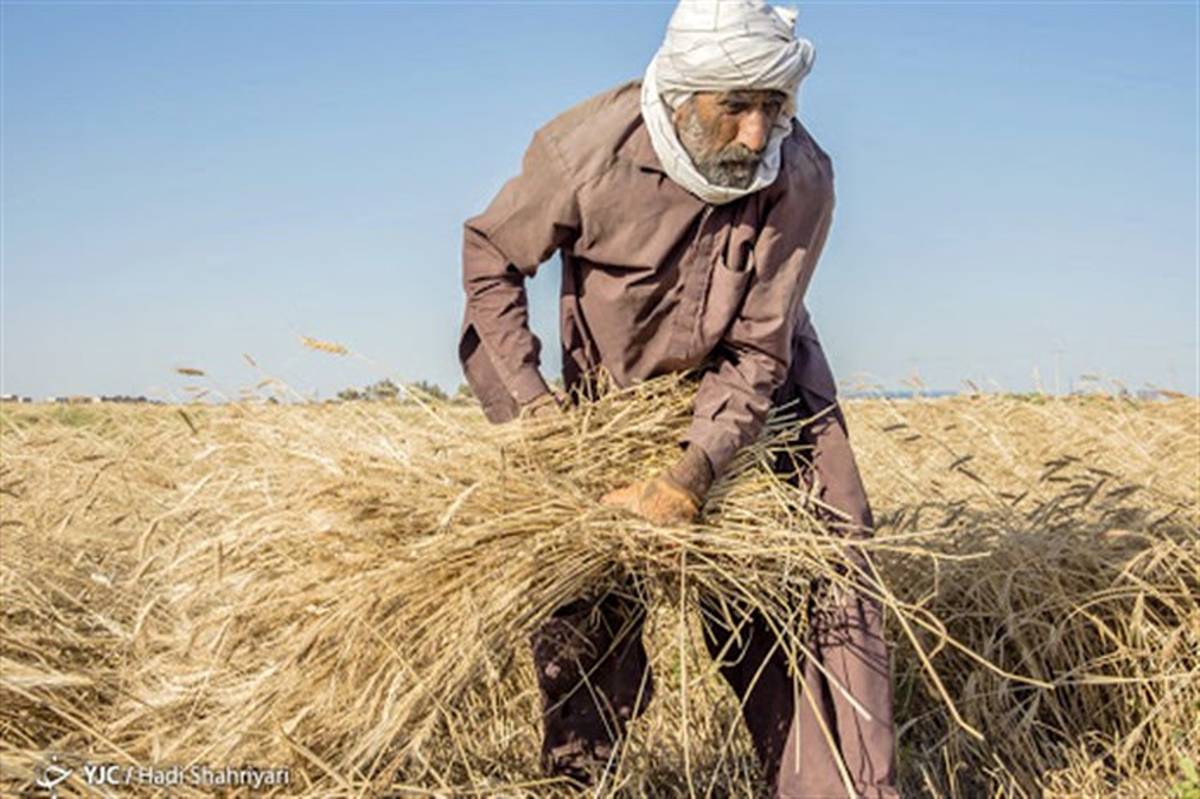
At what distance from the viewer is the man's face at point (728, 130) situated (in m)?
2.62

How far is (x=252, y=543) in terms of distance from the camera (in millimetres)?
2516

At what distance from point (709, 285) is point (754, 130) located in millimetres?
326

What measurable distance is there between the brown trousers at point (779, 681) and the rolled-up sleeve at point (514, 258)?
492 mm

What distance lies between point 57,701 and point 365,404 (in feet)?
2.88

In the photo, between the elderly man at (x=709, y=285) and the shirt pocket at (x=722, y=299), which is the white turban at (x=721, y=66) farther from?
the shirt pocket at (x=722, y=299)

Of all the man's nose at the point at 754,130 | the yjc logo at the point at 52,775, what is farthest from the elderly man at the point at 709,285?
the yjc logo at the point at 52,775

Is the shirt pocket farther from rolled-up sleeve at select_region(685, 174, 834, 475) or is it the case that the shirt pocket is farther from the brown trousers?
the brown trousers

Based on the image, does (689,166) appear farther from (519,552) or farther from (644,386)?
(519,552)

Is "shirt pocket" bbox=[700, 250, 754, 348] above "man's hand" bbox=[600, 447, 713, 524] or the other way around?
above

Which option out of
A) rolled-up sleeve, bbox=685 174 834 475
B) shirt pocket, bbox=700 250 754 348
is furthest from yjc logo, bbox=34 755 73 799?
shirt pocket, bbox=700 250 754 348

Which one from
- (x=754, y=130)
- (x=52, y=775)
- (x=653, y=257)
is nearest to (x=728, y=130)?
(x=754, y=130)

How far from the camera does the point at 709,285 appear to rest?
275cm

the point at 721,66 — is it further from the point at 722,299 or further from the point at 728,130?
the point at 722,299

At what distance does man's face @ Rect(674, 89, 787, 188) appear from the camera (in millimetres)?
2619
